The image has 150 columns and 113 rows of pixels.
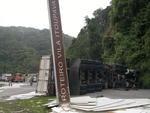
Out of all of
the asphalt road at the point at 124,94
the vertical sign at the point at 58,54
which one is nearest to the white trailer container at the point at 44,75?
the asphalt road at the point at 124,94

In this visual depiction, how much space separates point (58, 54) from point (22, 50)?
255ft

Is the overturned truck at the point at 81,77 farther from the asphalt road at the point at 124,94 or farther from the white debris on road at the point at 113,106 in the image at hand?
the white debris on road at the point at 113,106

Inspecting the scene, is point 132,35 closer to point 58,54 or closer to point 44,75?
point 44,75

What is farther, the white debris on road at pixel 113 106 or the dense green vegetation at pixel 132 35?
the dense green vegetation at pixel 132 35

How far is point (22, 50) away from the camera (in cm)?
9200

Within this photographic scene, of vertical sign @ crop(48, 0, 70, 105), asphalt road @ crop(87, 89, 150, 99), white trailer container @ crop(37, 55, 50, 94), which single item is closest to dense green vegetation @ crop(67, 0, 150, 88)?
asphalt road @ crop(87, 89, 150, 99)

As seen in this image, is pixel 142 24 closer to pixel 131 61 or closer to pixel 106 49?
pixel 131 61

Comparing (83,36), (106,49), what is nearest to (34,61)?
(83,36)

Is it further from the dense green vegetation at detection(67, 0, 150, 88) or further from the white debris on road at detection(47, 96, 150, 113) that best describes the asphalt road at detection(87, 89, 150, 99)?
the white debris on road at detection(47, 96, 150, 113)

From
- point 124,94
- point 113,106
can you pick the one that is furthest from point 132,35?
point 113,106

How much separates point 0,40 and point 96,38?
5771cm

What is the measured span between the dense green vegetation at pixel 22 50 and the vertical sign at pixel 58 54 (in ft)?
198

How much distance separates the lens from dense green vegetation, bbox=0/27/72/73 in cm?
8388

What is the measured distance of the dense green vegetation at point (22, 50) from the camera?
275 ft
